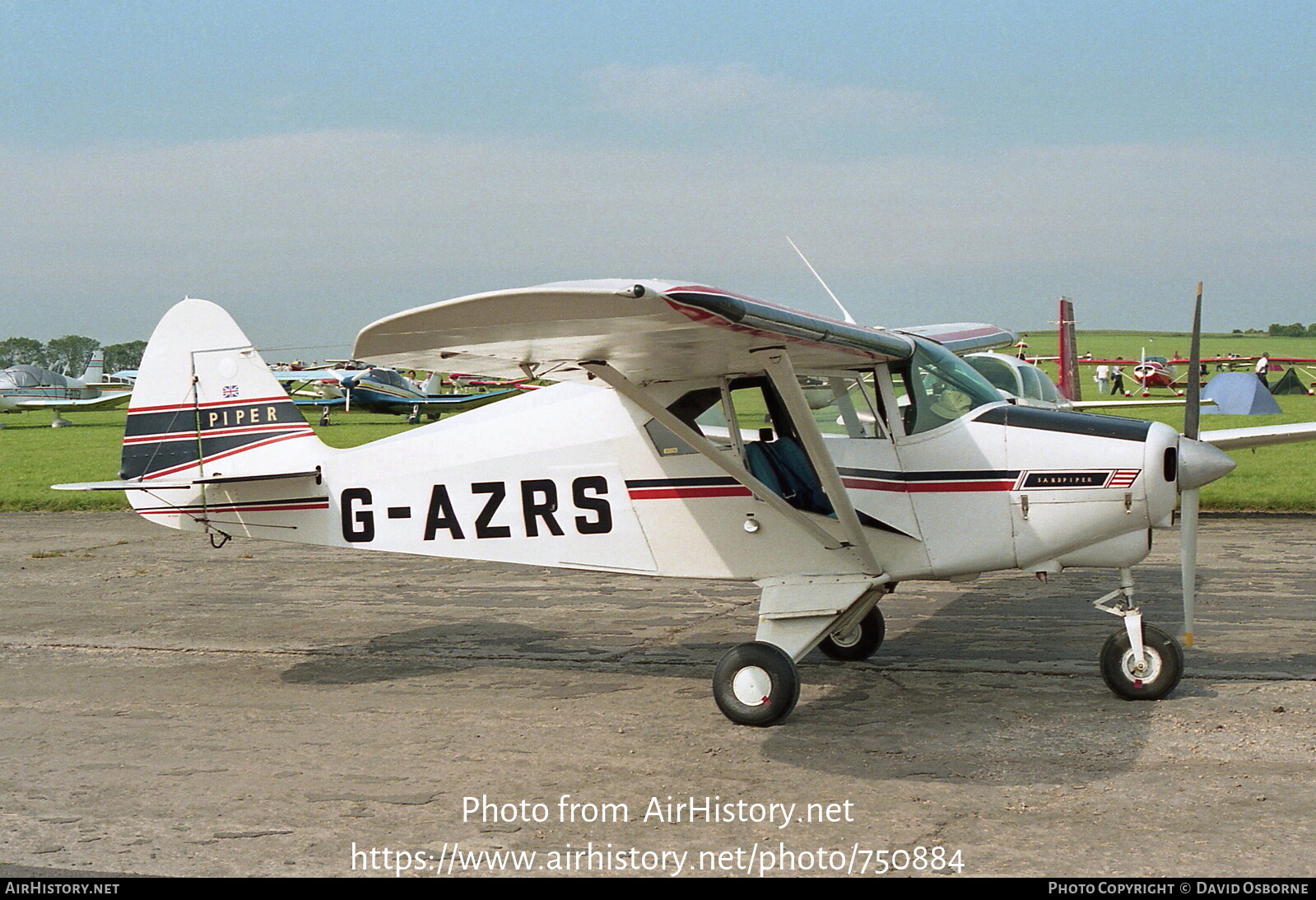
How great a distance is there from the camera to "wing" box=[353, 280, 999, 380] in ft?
15.5

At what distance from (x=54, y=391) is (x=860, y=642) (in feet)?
202

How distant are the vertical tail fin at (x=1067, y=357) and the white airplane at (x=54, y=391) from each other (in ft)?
138

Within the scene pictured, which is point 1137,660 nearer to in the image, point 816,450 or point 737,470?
point 816,450

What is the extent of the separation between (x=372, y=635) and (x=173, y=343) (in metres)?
2.69

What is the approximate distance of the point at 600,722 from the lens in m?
6.47

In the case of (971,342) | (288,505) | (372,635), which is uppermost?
(971,342)

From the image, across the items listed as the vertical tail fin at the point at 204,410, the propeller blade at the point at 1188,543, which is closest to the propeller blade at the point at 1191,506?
the propeller blade at the point at 1188,543

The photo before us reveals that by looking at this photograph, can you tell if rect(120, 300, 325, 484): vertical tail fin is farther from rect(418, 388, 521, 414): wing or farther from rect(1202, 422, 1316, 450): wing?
rect(418, 388, 521, 414): wing

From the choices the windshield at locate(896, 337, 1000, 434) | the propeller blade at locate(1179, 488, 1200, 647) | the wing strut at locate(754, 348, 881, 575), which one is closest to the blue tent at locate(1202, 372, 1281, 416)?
the propeller blade at locate(1179, 488, 1200, 647)

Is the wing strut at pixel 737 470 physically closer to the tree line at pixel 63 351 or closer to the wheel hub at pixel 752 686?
the wheel hub at pixel 752 686

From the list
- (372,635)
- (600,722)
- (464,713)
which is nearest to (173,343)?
(372,635)
